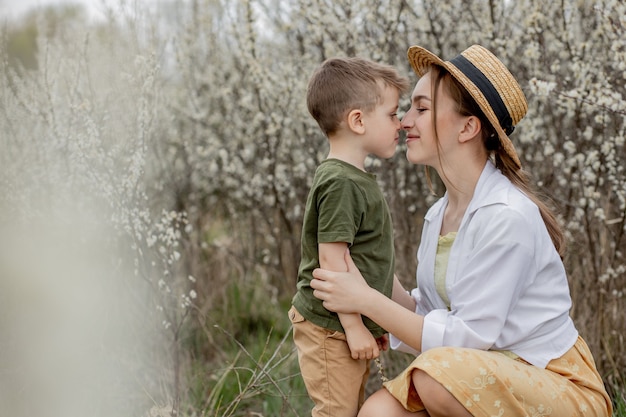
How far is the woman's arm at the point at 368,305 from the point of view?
7.24 feet

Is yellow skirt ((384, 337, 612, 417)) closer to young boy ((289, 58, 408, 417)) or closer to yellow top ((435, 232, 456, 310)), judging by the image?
young boy ((289, 58, 408, 417))

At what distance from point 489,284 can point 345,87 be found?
73 cm

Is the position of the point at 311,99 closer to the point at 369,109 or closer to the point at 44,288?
the point at 369,109

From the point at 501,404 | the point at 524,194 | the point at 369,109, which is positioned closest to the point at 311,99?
the point at 369,109

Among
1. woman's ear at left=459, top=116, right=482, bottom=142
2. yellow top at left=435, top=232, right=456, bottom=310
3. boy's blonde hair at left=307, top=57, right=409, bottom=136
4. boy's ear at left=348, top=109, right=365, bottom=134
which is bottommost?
yellow top at left=435, top=232, right=456, bottom=310

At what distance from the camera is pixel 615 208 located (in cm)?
397

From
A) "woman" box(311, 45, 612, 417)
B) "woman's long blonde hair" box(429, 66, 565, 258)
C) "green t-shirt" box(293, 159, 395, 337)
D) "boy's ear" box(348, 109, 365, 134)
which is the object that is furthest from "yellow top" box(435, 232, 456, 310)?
"boy's ear" box(348, 109, 365, 134)

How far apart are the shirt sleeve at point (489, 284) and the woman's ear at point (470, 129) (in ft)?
0.92

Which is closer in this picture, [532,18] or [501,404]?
[501,404]

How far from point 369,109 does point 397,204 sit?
1963 millimetres

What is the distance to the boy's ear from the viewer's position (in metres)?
2.31

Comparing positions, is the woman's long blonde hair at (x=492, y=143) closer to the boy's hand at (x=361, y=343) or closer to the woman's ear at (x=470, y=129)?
the woman's ear at (x=470, y=129)

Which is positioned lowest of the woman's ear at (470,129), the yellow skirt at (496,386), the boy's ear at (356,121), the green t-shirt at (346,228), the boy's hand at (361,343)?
the yellow skirt at (496,386)

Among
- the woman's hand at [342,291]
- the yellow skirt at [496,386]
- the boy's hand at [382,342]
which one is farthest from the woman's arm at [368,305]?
the boy's hand at [382,342]
